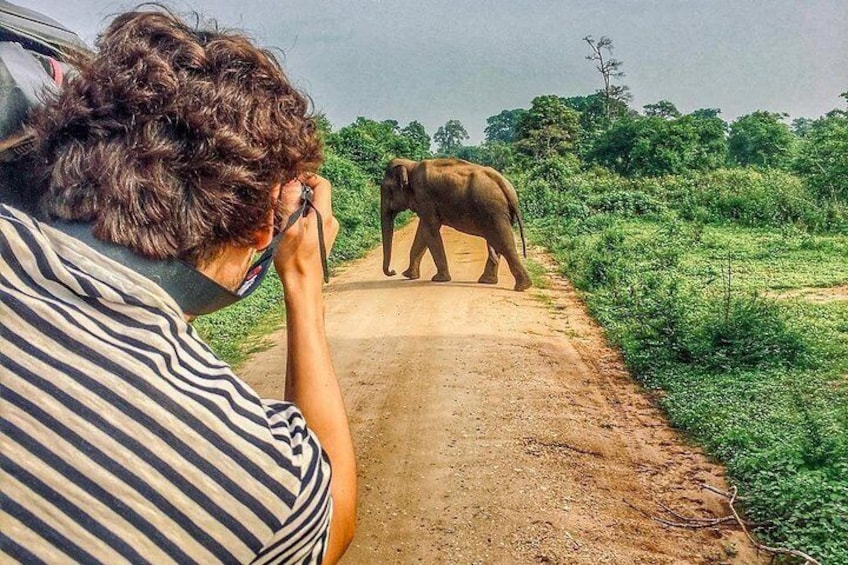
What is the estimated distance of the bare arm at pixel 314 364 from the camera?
1.23 meters

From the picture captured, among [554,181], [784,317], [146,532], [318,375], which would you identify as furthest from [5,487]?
[554,181]

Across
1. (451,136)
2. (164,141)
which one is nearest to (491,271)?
(164,141)

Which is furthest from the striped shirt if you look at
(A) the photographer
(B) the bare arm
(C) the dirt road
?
(C) the dirt road

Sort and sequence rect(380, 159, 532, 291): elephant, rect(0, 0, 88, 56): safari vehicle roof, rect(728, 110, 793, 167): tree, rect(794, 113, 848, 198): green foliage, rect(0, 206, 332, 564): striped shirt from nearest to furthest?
rect(0, 206, 332, 564): striped shirt
rect(0, 0, 88, 56): safari vehicle roof
rect(380, 159, 532, 291): elephant
rect(794, 113, 848, 198): green foliage
rect(728, 110, 793, 167): tree

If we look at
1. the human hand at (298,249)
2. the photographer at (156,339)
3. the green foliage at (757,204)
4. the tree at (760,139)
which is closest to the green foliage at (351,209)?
the green foliage at (757,204)

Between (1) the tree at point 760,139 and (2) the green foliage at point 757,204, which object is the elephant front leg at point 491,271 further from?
(1) the tree at point 760,139

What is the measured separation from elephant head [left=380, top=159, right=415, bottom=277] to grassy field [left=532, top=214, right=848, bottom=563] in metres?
2.32

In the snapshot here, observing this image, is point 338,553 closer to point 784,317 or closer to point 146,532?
point 146,532

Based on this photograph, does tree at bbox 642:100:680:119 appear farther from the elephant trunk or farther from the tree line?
the elephant trunk

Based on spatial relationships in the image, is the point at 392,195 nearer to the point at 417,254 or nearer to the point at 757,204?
the point at 417,254

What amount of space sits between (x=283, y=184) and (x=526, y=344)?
236 inches

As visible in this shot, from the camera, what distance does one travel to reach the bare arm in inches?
48.3

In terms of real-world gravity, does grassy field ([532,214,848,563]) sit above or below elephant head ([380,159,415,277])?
below

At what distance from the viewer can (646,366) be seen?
6285 millimetres
